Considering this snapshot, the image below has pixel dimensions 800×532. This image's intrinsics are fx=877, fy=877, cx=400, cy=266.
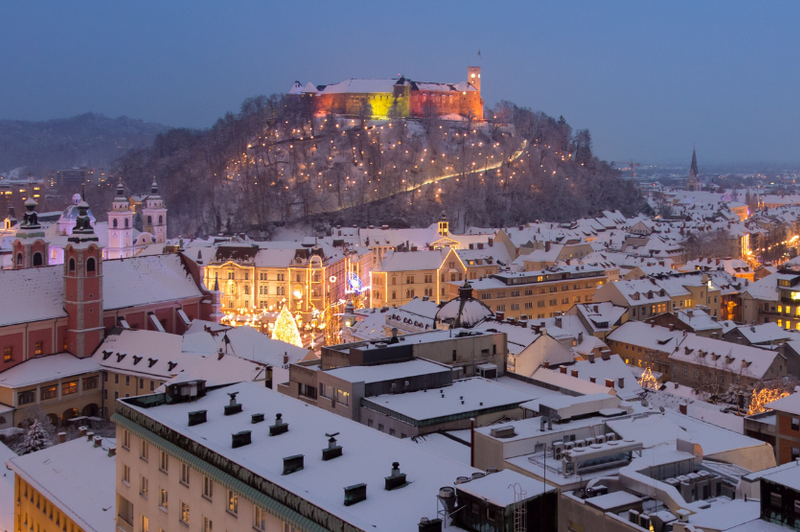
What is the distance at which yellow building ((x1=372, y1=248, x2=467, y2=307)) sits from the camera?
75.4 metres

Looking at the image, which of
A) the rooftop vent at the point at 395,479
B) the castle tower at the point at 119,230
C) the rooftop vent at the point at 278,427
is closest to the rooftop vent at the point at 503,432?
the rooftop vent at the point at 395,479

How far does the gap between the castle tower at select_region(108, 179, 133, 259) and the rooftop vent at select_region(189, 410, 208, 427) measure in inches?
2453

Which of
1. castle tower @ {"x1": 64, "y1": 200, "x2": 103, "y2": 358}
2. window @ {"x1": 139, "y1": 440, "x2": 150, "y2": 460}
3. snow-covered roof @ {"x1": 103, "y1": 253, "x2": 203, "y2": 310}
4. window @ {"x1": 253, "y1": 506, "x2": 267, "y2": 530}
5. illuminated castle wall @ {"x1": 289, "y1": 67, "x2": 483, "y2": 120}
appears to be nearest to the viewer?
window @ {"x1": 253, "y1": 506, "x2": 267, "y2": 530}

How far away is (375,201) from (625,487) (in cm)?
10960

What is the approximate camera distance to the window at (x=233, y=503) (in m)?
17.2

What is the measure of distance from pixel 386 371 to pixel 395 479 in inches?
431

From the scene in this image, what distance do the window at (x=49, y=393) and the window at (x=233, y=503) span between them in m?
31.9

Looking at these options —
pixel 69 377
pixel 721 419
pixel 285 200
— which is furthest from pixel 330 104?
pixel 721 419

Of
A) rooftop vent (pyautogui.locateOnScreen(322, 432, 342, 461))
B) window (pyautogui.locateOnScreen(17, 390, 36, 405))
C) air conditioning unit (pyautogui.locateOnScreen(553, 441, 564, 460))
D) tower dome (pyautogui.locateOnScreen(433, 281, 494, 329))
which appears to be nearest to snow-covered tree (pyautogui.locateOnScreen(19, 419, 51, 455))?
window (pyautogui.locateOnScreen(17, 390, 36, 405))

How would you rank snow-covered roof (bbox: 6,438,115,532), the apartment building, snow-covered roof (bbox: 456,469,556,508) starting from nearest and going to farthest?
snow-covered roof (bbox: 456,469,556,508) → snow-covered roof (bbox: 6,438,115,532) → the apartment building

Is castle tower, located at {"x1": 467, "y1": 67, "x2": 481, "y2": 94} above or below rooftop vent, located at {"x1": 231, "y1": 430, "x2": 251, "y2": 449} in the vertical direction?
above

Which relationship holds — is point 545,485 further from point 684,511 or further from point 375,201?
point 375,201

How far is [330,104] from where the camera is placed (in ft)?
456

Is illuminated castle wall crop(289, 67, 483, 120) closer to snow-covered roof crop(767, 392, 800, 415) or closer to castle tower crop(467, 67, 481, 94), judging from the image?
castle tower crop(467, 67, 481, 94)
